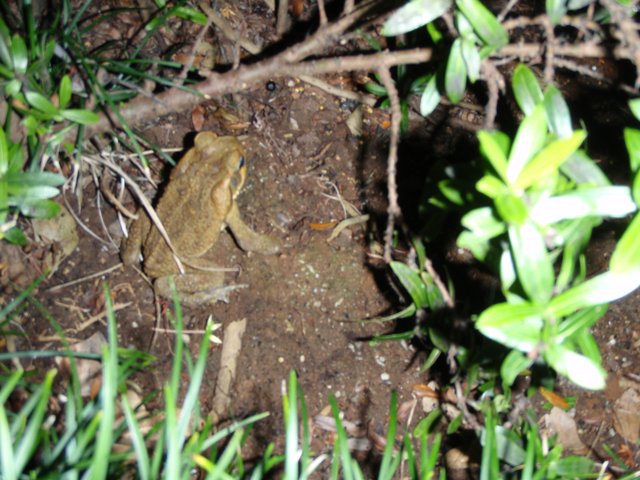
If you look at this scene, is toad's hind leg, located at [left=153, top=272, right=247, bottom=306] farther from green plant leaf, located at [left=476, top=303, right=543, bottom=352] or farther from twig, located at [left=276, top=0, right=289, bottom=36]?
green plant leaf, located at [left=476, top=303, right=543, bottom=352]

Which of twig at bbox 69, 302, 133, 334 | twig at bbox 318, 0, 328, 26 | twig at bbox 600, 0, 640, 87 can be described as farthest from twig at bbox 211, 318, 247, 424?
twig at bbox 600, 0, 640, 87

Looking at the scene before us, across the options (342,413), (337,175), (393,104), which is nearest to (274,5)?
(337,175)

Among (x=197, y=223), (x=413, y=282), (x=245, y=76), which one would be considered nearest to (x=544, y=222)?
(x=413, y=282)

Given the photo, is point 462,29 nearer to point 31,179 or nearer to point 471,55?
point 471,55

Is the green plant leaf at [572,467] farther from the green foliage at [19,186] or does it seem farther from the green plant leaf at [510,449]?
the green foliage at [19,186]

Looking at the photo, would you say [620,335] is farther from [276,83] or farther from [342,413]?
[276,83]
